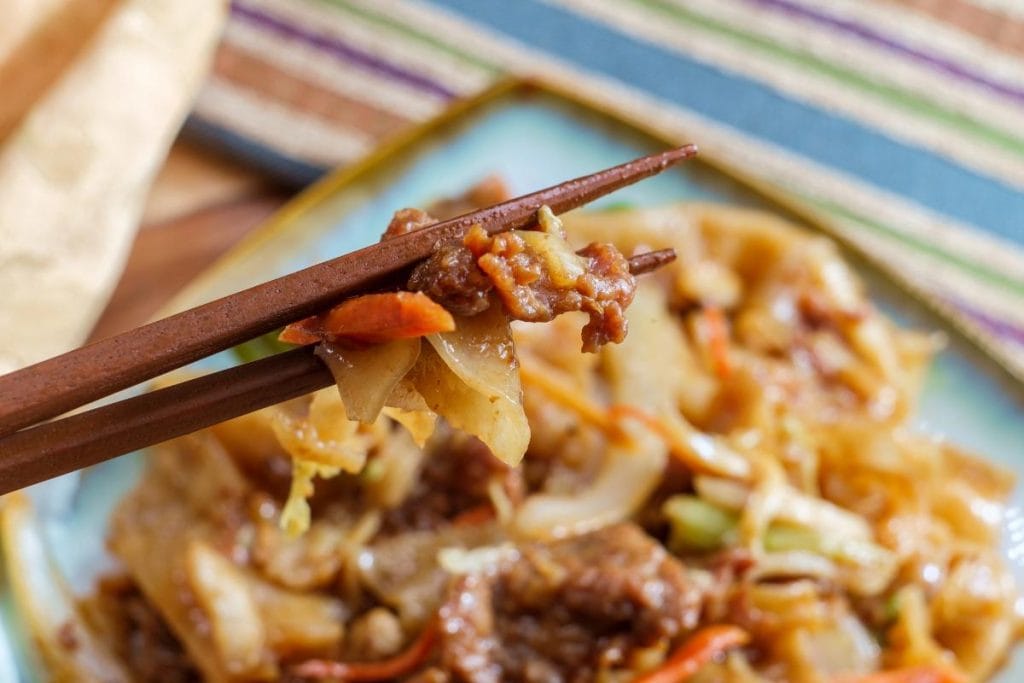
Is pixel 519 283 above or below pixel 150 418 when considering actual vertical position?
above

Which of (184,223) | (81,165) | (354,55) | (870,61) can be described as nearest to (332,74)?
(354,55)

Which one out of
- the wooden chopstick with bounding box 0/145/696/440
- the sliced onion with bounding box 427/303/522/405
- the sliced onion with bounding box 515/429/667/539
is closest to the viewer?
the wooden chopstick with bounding box 0/145/696/440

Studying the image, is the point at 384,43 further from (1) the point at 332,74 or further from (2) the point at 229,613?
(2) the point at 229,613

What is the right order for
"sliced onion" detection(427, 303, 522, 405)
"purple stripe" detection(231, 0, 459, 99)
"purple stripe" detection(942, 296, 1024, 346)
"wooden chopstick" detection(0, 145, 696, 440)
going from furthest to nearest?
"purple stripe" detection(231, 0, 459, 99) → "purple stripe" detection(942, 296, 1024, 346) → "sliced onion" detection(427, 303, 522, 405) → "wooden chopstick" detection(0, 145, 696, 440)

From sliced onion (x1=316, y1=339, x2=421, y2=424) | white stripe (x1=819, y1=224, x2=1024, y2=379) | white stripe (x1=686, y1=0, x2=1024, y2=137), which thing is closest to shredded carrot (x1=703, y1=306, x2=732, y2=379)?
white stripe (x1=819, y1=224, x2=1024, y2=379)

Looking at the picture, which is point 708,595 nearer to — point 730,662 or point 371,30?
point 730,662

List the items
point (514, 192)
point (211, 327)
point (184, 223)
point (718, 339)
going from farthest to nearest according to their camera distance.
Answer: point (184, 223), point (514, 192), point (718, 339), point (211, 327)

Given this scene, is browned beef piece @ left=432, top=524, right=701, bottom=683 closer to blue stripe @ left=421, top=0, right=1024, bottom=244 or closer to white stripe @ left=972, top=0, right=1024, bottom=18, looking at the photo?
blue stripe @ left=421, top=0, right=1024, bottom=244
